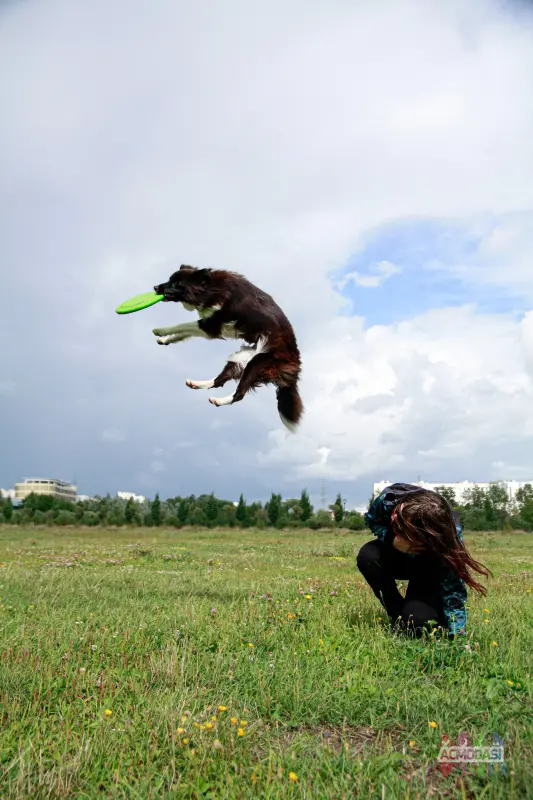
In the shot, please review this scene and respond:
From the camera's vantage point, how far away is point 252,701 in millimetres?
4039

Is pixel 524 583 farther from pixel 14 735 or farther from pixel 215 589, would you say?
pixel 14 735

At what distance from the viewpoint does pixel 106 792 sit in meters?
3.03

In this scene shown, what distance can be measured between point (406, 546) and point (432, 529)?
0.86 feet

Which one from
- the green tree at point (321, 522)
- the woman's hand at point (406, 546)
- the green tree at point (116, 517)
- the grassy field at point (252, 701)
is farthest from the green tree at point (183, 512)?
the woman's hand at point (406, 546)

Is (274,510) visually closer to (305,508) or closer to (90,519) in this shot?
(305,508)

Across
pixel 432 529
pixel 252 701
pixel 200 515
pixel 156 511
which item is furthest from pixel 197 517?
pixel 252 701

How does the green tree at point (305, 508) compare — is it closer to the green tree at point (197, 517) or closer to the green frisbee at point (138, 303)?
the green tree at point (197, 517)

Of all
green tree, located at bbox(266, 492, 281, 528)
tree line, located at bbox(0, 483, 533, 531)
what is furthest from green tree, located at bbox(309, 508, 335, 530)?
green tree, located at bbox(266, 492, 281, 528)

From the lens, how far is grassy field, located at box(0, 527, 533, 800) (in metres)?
3.05

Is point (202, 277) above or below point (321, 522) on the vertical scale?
above

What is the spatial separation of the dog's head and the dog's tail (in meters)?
0.58

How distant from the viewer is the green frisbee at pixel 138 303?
2.80 m

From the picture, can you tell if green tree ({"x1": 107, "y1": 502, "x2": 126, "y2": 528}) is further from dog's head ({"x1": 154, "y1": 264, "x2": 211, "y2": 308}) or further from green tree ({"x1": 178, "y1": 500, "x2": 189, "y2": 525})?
dog's head ({"x1": 154, "y1": 264, "x2": 211, "y2": 308})

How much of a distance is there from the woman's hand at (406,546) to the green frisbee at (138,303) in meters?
3.20
